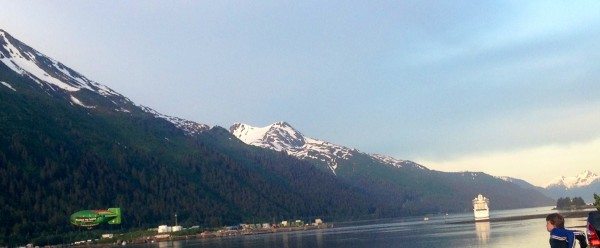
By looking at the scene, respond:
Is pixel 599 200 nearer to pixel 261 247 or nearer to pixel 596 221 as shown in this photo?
pixel 261 247

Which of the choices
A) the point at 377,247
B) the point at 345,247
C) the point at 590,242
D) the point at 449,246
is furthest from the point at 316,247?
the point at 590,242

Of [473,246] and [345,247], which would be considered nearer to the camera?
[473,246]

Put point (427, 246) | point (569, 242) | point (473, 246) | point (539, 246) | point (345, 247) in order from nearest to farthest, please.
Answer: point (569, 242), point (539, 246), point (473, 246), point (427, 246), point (345, 247)

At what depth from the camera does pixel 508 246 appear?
86438 millimetres

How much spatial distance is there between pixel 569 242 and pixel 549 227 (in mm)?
582

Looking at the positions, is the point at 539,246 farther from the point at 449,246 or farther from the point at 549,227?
the point at 549,227

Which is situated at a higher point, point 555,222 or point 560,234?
point 555,222

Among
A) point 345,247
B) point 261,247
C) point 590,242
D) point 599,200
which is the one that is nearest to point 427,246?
point 345,247

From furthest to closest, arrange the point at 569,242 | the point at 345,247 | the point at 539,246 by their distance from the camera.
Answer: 1. the point at 345,247
2. the point at 539,246
3. the point at 569,242

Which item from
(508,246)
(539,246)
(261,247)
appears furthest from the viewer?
(261,247)

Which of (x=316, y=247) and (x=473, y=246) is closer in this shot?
(x=473, y=246)

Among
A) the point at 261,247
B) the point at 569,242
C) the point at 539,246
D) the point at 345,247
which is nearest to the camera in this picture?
the point at 569,242

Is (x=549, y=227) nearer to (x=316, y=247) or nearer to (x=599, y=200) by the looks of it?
(x=599, y=200)

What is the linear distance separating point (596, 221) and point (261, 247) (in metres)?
113
